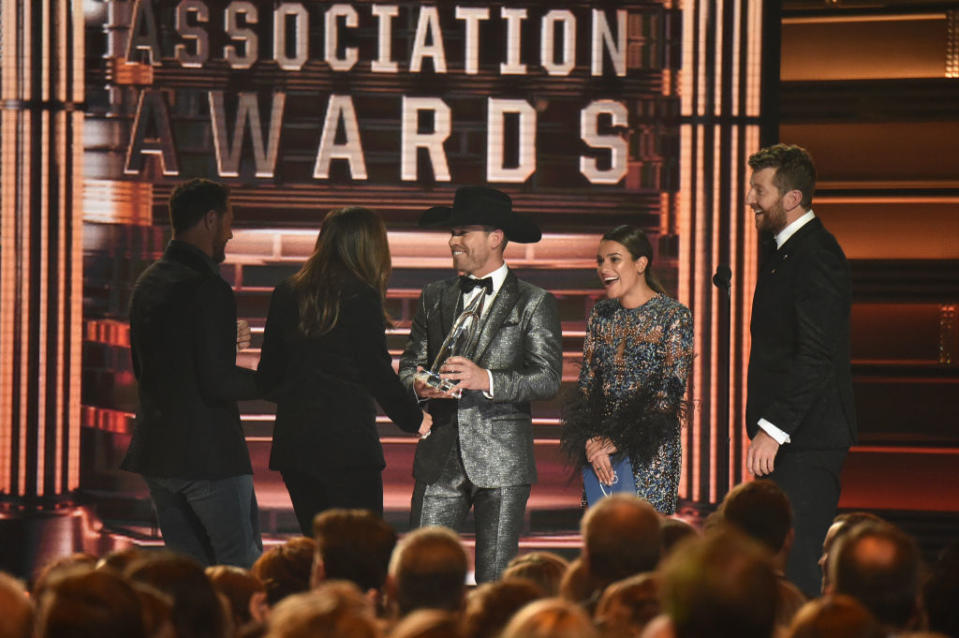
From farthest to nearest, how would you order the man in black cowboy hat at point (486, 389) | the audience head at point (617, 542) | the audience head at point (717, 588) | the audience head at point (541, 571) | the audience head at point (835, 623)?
1. the man in black cowboy hat at point (486, 389)
2. the audience head at point (541, 571)
3. the audience head at point (617, 542)
4. the audience head at point (835, 623)
5. the audience head at point (717, 588)

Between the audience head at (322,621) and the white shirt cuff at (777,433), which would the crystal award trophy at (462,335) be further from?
the audience head at (322,621)

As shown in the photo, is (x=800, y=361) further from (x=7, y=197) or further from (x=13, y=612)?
(x=7, y=197)

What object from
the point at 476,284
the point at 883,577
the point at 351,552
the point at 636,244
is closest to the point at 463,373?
the point at 476,284

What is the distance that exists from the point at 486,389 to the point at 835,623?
2.24 metres

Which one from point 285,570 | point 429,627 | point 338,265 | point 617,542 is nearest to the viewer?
point 429,627

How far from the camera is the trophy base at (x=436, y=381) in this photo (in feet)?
12.0

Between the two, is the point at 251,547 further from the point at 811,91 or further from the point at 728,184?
the point at 811,91

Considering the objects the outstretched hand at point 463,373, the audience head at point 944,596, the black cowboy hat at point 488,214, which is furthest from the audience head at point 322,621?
the black cowboy hat at point 488,214

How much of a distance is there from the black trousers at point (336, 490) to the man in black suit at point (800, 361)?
1.13 meters

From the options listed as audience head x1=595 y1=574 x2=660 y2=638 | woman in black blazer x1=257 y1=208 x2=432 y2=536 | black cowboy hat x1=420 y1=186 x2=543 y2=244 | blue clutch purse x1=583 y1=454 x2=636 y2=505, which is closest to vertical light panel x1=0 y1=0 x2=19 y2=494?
woman in black blazer x1=257 y1=208 x2=432 y2=536

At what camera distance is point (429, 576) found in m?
1.94

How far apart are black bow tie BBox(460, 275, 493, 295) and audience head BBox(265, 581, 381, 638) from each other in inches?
93.6

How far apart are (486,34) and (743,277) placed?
5.09ft

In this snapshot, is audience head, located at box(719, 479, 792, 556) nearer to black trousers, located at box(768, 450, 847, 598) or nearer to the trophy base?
black trousers, located at box(768, 450, 847, 598)
